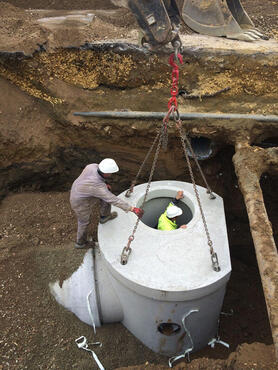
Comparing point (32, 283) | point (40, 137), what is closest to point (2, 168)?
point (40, 137)

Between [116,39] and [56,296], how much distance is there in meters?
5.11

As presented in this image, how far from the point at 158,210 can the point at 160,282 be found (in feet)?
6.24

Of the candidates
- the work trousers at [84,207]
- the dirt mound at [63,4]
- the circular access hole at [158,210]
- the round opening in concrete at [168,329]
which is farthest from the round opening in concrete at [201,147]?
the dirt mound at [63,4]

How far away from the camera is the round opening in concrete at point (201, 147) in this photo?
6629 millimetres

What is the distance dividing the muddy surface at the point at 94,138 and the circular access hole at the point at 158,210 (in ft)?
4.12

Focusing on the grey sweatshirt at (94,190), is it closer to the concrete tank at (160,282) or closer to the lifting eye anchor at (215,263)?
the concrete tank at (160,282)

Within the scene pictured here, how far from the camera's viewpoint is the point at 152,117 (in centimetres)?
639

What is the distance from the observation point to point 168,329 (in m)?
4.99

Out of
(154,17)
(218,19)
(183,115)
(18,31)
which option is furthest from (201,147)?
(18,31)

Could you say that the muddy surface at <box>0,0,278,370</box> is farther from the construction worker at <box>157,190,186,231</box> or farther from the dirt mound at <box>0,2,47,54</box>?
the construction worker at <box>157,190,186,231</box>

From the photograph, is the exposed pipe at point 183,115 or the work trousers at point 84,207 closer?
the work trousers at point 84,207

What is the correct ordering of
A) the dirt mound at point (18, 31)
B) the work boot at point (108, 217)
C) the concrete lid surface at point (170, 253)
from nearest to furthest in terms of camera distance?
the concrete lid surface at point (170, 253) < the work boot at point (108, 217) < the dirt mound at point (18, 31)

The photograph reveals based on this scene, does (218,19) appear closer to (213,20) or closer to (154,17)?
(213,20)

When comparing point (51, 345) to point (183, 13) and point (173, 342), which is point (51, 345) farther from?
point (183, 13)
